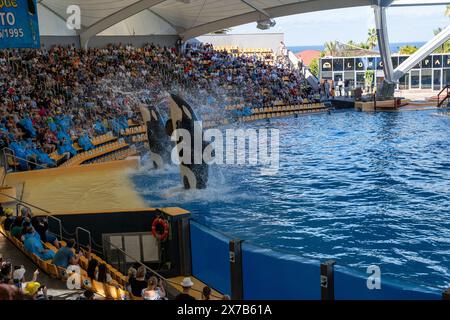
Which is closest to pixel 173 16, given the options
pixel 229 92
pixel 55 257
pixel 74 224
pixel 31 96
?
pixel 229 92

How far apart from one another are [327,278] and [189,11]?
90.5ft

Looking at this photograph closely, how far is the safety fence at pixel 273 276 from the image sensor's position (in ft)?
20.6

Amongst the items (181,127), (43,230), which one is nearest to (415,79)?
(181,127)

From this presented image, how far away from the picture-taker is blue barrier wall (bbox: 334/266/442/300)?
602 cm

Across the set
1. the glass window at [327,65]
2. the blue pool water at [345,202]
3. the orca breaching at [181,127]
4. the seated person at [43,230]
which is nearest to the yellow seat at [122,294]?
the seated person at [43,230]

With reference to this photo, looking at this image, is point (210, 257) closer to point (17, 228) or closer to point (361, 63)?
point (17, 228)

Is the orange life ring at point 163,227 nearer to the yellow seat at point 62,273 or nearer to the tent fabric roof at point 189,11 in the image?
the yellow seat at point 62,273

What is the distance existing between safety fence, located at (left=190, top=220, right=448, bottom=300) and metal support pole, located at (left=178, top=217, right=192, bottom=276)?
0.10 meters

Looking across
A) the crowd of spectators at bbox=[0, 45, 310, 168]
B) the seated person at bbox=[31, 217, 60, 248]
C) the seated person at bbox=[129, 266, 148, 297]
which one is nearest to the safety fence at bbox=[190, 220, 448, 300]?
the seated person at bbox=[129, 266, 148, 297]

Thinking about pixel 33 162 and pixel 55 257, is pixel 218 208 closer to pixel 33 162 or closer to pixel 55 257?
pixel 55 257

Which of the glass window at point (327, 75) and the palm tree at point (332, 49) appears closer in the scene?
the glass window at point (327, 75)

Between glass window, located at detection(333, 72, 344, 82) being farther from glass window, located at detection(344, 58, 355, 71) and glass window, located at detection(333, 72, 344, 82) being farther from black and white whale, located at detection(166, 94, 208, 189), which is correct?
black and white whale, located at detection(166, 94, 208, 189)

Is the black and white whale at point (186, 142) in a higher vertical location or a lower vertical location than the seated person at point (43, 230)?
higher

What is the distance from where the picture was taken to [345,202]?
12.0 meters
